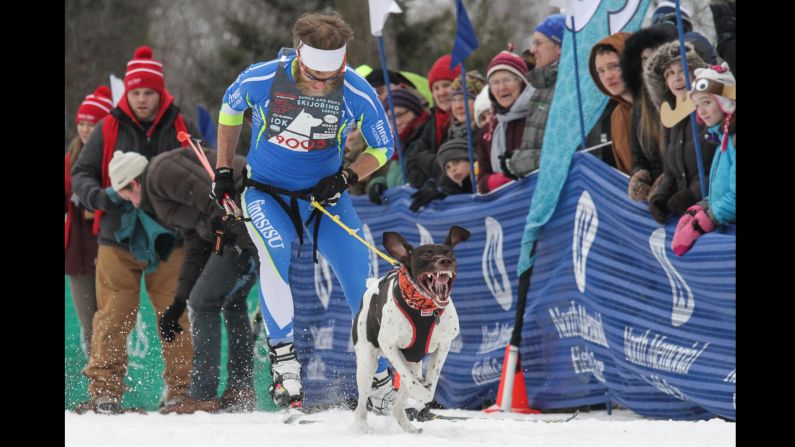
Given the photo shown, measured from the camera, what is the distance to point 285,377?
5.82 m

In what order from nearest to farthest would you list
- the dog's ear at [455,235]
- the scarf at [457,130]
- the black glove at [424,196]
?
the dog's ear at [455,235]
the black glove at [424,196]
the scarf at [457,130]

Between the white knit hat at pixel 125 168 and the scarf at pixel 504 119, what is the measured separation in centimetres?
230

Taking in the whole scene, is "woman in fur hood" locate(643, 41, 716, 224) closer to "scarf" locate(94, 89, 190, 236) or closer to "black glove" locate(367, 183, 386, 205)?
"black glove" locate(367, 183, 386, 205)

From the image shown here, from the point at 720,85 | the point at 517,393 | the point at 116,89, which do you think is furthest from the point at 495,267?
the point at 116,89

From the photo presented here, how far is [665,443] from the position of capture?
477 centimetres

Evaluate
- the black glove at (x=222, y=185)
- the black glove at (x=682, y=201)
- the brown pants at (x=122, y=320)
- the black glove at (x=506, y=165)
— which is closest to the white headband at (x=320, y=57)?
the black glove at (x=222, y=185)

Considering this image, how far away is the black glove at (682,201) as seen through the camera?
5.95m

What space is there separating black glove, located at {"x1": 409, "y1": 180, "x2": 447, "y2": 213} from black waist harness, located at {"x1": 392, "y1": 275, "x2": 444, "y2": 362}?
10.0 ft

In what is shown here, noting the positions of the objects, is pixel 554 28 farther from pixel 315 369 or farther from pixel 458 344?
pixel 315 369

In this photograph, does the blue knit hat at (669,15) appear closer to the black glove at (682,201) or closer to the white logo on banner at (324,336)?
the black glove at (682,201)

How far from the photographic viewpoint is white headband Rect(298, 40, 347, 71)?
553 centimetres

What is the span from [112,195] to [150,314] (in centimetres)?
258
